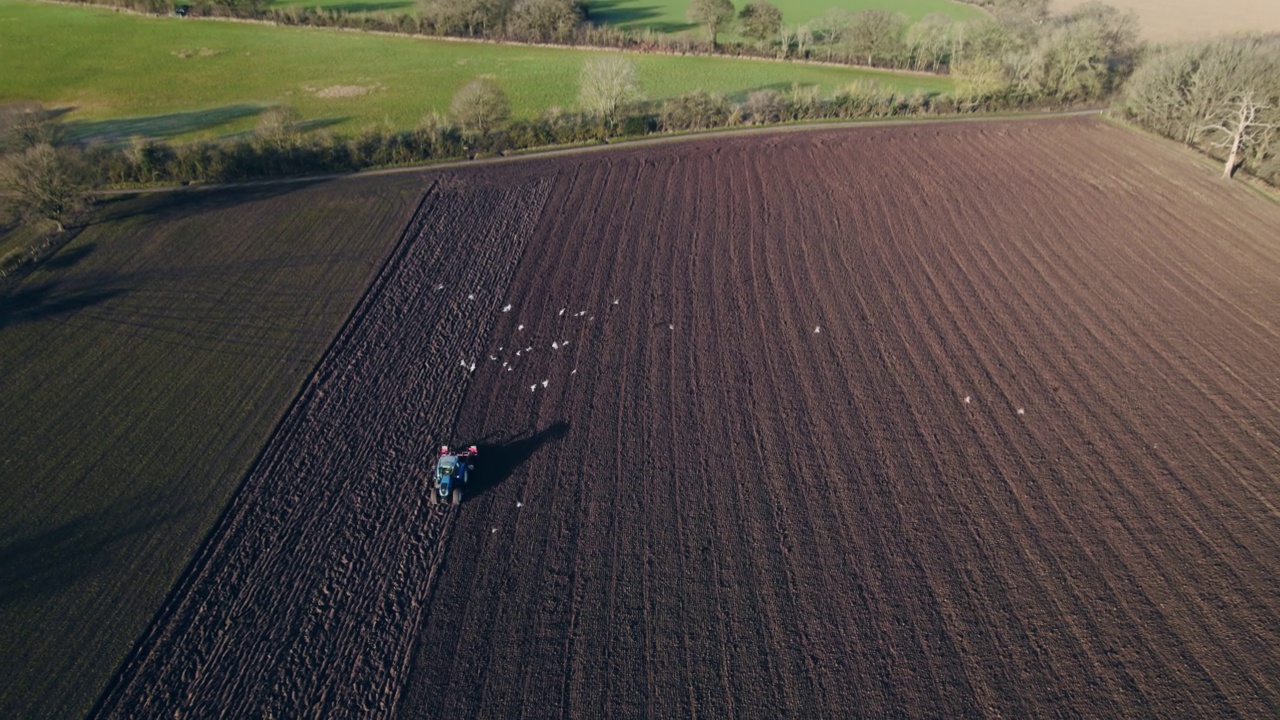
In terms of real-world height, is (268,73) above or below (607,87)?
below

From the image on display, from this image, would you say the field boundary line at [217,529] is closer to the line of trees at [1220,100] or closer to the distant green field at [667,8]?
the line of trees at [1220,100]

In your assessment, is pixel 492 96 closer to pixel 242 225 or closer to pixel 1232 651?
pixel 242 225

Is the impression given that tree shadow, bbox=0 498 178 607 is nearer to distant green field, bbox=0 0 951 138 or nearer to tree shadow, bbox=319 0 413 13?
distant green field, bbox=0 0 951 138

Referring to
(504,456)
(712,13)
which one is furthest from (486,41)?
(504,456)

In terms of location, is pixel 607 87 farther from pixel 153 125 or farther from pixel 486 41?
pixel 153 125

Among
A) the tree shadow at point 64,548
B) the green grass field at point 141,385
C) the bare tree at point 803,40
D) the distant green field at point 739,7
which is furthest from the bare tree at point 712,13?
the tree shadow at point 64,548

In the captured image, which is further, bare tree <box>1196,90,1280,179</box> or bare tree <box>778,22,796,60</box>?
bare tree <box>778,22,796,60</box>

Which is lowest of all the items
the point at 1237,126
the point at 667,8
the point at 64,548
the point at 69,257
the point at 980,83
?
the point at 64,548

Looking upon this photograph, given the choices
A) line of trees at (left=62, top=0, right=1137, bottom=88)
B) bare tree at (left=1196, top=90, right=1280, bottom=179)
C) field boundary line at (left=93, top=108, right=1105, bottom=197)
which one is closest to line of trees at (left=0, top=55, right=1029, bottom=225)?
field boundary line at (left=93, top=108, right=1105, bottom=197)
